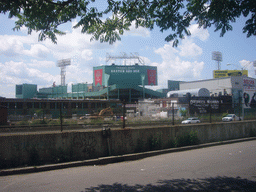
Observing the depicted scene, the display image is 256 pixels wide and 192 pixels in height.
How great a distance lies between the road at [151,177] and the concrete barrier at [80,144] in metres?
0.85

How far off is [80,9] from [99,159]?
561 centimetres

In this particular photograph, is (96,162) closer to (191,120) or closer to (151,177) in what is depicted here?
(151,177)

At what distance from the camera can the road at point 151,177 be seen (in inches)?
241

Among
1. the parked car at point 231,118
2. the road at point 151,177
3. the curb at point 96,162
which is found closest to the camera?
the road at point 151,177

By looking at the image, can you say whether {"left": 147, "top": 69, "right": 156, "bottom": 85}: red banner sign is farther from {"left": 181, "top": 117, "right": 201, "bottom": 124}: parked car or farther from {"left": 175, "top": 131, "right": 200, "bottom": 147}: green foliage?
{"left": 175, "top": 131, "right": 200, "bottom": 147}: green foliage

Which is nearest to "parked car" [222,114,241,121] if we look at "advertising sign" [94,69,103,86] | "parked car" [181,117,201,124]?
"parked car" [181,117,201,124]

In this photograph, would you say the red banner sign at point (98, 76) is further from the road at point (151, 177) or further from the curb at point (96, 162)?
the road at point (151, 177)

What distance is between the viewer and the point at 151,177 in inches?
280

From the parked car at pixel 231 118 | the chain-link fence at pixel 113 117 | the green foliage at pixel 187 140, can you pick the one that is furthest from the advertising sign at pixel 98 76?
the green foliage at pixel 187 140

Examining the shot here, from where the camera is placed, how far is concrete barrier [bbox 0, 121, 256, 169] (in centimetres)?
825

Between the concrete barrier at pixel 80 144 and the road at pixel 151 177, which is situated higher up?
the concrete barrier at pixel 80 144

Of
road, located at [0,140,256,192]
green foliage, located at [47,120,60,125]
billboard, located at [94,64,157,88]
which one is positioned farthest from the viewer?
billboard, located at [94,64,157,88]

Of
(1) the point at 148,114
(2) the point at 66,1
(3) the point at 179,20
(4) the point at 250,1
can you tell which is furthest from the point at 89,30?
(1) the point at 148,114

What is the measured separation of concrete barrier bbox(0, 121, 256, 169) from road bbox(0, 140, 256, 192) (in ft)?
2.80
